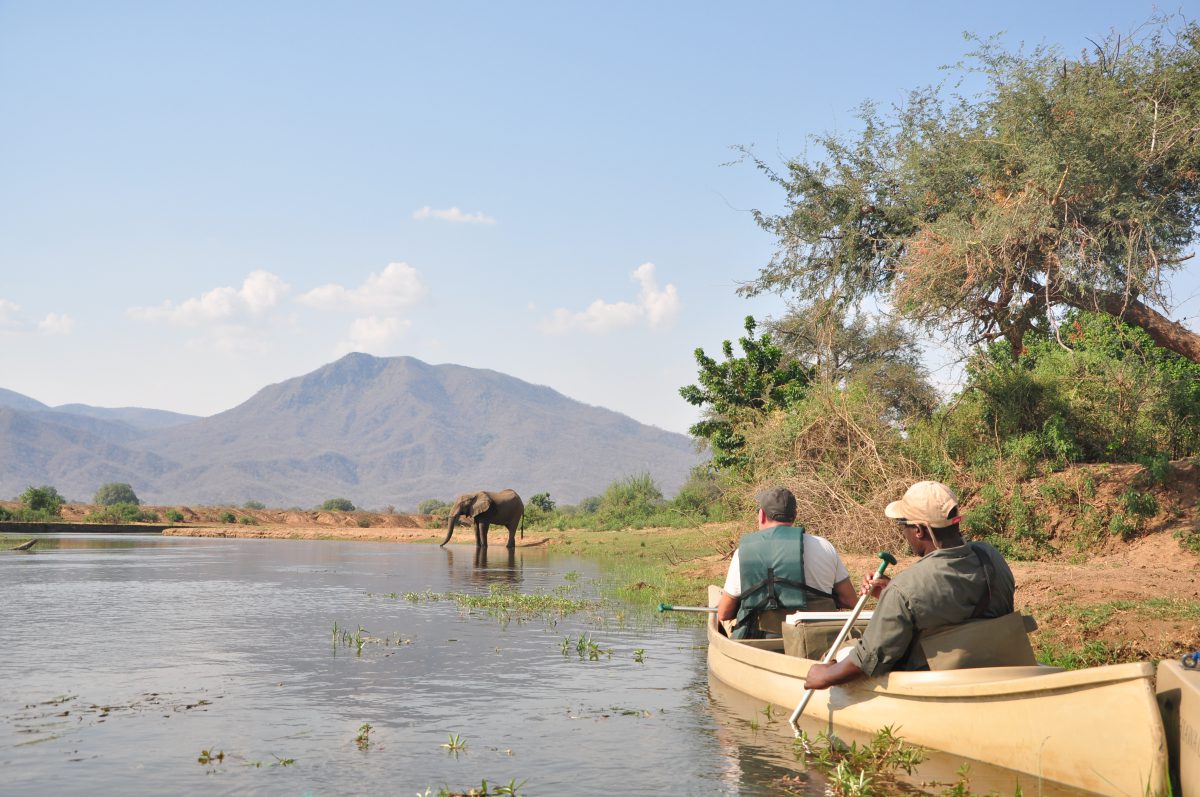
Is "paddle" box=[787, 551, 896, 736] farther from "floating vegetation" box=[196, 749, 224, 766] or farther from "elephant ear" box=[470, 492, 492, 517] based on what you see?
"elephant ear" box=[470, 492, 492, 517]

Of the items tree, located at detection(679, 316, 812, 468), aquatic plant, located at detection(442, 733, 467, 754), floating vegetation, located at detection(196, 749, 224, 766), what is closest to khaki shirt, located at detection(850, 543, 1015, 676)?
aquatic plant, located at detection(442, 733, 467, 754)

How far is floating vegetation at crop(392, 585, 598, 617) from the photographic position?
1631cm

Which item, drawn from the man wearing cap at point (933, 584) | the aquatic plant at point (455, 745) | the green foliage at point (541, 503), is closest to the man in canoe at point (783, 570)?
the man wearing cap at point (933, 584)

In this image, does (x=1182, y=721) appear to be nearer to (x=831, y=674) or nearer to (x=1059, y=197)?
(x=831, y=674)

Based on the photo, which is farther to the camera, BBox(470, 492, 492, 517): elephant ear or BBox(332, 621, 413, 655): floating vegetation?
BBox(470, 492, 492, 517): elephant ear

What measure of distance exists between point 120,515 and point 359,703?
54782 millimetres

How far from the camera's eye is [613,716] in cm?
887

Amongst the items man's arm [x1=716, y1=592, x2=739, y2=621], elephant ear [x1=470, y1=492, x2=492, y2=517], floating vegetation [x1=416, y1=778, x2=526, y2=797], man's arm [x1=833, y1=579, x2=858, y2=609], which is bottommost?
floating vegetation [x1=416, y1=778, x2=526, y2=797]

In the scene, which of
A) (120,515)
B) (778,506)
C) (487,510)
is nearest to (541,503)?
(120,515)

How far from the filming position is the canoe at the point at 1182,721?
17.7 feet

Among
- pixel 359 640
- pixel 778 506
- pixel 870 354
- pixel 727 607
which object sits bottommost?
pixel 359 640

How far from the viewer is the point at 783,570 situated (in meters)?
9.54

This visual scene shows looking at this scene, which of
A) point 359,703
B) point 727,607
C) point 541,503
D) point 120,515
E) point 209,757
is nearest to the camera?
point 209,757

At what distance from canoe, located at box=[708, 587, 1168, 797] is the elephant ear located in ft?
102
